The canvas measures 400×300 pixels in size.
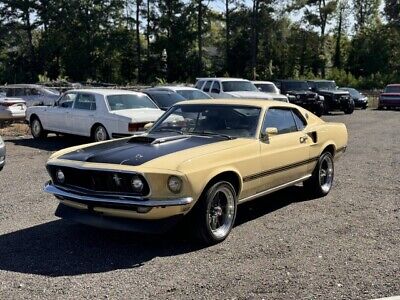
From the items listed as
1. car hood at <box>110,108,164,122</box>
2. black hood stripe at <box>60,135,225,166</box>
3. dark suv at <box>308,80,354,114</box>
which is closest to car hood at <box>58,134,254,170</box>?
black hood stripe at <box>60,135,225,166</box>

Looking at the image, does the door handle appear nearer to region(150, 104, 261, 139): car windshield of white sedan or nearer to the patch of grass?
region(150, 104, 261, 139): car windshield of white sedan

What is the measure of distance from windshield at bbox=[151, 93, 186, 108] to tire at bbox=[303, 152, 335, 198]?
8033 millimetres

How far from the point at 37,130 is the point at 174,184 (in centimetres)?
1063

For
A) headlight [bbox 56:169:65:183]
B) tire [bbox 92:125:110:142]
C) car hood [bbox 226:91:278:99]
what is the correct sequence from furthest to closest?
car hood [bbox 226:91:278:99] → tire [bbox 92:125:110:142] → headlight [bbox 56:169:65:183]

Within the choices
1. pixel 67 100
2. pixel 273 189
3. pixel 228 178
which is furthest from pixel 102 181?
pixel 67 100

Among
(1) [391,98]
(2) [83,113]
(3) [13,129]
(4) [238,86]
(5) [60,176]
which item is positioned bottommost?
(3) [13,129]

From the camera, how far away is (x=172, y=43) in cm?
5609

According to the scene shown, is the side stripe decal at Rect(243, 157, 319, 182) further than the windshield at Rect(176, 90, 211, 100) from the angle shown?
No

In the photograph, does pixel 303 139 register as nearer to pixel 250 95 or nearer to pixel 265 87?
pixel 250 95

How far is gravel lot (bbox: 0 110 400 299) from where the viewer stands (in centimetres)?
430

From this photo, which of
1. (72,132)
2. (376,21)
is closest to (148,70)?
(376,21)

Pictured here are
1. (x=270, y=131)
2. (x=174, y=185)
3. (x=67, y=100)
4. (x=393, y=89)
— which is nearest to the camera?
(x=174, y=185)

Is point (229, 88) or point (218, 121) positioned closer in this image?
point (218, 121)

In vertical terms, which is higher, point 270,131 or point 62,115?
point 270,131
